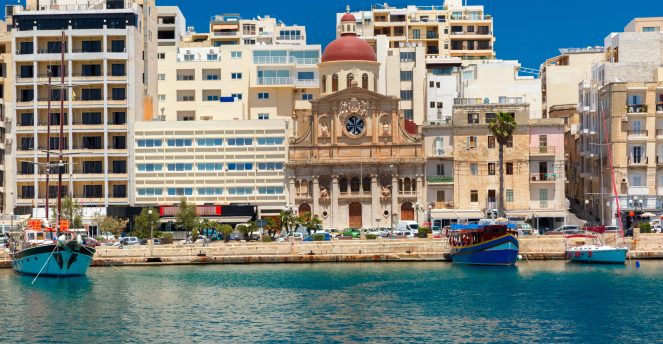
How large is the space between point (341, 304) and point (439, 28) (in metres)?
84.9

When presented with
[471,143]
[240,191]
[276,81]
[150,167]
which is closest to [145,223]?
[150,167]

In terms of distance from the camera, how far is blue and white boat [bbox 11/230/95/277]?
3625 inches

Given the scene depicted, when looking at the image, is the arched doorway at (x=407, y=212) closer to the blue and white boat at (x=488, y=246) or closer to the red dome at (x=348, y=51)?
the red dome at (x=348, y=51)

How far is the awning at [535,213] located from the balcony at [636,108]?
452 inches

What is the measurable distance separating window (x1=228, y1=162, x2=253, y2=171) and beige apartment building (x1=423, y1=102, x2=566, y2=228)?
17.4 meters

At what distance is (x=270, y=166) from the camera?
12144 cm

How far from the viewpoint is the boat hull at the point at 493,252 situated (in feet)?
318

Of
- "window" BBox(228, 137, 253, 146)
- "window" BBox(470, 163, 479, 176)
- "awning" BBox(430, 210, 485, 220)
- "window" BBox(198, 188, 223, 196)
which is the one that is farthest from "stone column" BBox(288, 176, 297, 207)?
"window" BBox(470, 163, 479, 176)

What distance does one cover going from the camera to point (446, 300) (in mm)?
77250

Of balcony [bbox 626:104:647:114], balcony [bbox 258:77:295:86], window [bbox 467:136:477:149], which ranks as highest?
balcony [bbox 258:77:295:86]

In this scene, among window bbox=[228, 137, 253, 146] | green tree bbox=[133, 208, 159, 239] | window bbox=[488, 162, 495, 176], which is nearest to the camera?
green tree bbox=[133, 208, 159, 239]

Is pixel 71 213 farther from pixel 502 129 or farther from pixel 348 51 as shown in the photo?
pixel 502 129

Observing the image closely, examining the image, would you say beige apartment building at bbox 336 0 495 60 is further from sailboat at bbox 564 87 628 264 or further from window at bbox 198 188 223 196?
sailboat at bbox 564 87 628 264

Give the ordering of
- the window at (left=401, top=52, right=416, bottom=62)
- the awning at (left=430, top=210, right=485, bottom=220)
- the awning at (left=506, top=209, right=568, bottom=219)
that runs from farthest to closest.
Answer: the window at (left=401, top=52, right=416, bottom=62)
the awning at (left=430, top=210, right=485, bottom=220)
the awning at (left=506, top=209, right=568, bottom=219)
